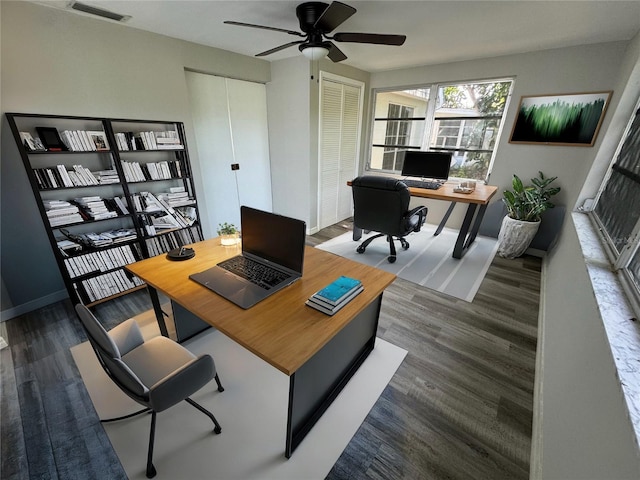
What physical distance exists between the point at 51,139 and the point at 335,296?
2571 millimetres

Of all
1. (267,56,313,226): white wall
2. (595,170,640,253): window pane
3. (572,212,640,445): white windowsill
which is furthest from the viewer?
(267,56,313,226): white wall

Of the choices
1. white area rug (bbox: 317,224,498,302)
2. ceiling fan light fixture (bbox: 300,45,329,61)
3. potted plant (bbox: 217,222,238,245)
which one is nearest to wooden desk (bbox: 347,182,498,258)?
white area rug (bbox: 317,224,498,302)

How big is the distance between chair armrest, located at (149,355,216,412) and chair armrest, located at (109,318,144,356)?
44cm

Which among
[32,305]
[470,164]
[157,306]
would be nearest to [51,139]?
[32,305]

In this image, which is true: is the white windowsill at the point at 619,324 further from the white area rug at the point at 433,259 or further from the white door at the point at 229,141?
the white door at the point at 229,141

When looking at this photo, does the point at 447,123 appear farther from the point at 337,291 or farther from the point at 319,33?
the point at 337,291

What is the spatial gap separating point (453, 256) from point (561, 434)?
2372mm

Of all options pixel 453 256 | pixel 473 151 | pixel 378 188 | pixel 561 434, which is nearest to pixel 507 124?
pixel 473 151

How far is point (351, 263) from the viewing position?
1.61 m

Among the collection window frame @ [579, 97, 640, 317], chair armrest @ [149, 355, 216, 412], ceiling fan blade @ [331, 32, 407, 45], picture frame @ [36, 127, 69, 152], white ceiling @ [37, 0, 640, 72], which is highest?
white ceiling @ [37, 0, 640, 72]

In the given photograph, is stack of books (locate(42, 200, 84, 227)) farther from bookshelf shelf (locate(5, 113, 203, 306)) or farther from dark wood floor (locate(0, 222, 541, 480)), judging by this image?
dark wood floor (locate(0, 222, 541, 480))

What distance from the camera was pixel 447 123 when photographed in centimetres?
386

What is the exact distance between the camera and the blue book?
1.18 metres

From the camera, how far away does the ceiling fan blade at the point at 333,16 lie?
5.05 feet
